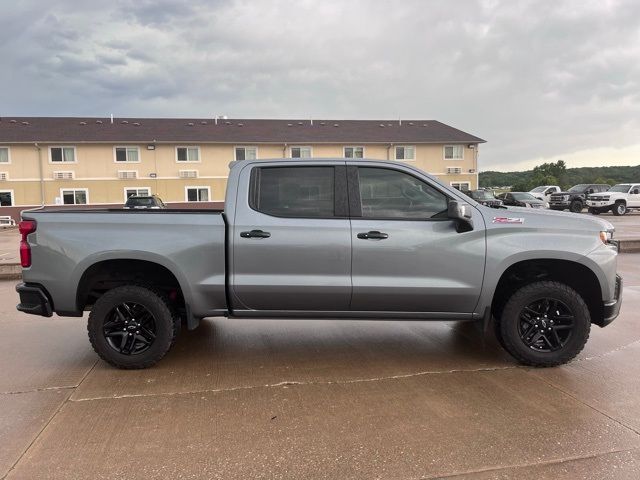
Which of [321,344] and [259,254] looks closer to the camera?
[259,254]

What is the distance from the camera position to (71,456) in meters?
3.03

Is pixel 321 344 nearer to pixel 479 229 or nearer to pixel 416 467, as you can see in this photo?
pixel 479 229

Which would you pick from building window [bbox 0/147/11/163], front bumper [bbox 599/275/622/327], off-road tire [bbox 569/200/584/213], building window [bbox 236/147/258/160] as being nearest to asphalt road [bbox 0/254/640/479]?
front bumper [bbox 599/275/622/327]

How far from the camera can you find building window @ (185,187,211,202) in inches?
1499

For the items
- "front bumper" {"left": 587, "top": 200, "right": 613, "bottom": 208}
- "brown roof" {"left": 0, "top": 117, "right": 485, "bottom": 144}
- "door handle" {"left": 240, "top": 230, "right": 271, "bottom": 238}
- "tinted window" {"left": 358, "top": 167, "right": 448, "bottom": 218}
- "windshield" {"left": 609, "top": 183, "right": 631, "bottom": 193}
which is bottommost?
"front bumper" {"left": 587, "top": 200, "right": 613, "bottom": 208}

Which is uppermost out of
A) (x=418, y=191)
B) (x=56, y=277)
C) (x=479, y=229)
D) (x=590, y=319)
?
(x=418, y=191)

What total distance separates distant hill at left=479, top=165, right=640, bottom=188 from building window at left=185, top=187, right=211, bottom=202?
43207 millimetres

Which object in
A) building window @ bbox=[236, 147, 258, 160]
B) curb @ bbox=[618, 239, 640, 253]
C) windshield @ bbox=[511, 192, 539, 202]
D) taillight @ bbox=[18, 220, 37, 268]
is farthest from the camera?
building window @ bbox=[236, 147, 258, 160]

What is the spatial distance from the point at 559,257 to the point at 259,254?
262 cm

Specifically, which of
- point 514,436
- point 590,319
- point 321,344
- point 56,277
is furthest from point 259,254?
point 590,319

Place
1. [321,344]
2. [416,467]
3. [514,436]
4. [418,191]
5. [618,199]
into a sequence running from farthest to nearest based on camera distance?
[618,199]
[321,344]
[418,191]
[514,436]
[416,467]

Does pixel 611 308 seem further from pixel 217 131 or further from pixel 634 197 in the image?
pixel 217 131

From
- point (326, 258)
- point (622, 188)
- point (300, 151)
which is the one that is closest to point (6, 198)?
point (300, 151)

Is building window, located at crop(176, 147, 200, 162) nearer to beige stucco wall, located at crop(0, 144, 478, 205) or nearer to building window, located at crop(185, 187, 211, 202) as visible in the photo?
beige stucco wall, located at crop(0, 144, 478, 205)
